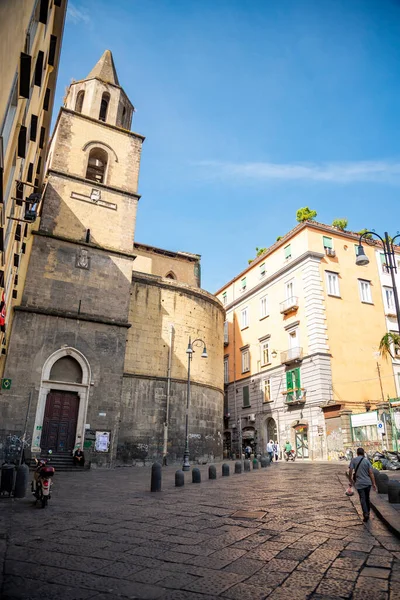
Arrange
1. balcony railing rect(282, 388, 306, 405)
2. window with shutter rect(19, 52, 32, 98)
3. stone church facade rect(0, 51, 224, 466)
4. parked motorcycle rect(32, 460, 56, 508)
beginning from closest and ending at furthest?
window with shutter rect(19, 52, 32, 98) < parked motorcycle rect(32, 460, 56, 508) < stone church facade rect(0, 51, 224, 466) < balcony railing rect(282, 388, 306, 405)

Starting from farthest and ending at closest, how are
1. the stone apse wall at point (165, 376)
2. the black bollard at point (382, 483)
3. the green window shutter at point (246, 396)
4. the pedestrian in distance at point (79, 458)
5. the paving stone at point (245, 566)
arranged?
the green window shutter at point (246, 396) → the stone apse wall at point (165, 376) → the pedestrian in distance at point (79, 458) → the black bollard at point (382, 483) → the paving stone at point (245, 566)

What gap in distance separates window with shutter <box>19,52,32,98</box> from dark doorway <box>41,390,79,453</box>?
14.1 m

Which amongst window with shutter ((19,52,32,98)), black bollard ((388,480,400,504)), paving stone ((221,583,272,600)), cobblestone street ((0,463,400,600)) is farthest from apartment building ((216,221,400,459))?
window with shutter ((19,52,32,98))

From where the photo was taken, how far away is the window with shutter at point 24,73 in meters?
6.70

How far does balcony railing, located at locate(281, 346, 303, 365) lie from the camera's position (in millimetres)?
27847

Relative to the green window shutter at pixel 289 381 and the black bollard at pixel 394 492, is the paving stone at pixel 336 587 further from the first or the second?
the green window shutter at pixel 289 381

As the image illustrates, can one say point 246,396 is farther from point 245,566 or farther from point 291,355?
point 245,566

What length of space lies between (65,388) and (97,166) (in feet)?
42.7

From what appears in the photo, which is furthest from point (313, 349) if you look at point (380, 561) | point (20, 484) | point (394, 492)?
point (380, 561)

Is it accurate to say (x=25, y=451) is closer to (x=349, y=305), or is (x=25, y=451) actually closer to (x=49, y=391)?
(x=49, y=391)

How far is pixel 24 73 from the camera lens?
22.7 feet

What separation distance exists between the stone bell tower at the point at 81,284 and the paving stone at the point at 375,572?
1580 centimetres

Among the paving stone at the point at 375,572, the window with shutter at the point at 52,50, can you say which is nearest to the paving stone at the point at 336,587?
the paving stone at the point at 375,572

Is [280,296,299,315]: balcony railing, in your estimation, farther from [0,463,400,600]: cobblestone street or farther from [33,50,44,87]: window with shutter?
[33,50,44,87]: window with shutter
